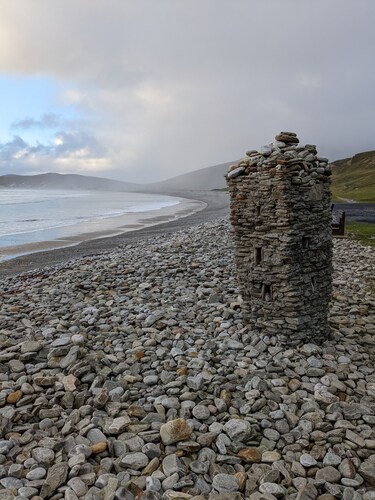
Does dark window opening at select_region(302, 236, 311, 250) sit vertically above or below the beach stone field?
above

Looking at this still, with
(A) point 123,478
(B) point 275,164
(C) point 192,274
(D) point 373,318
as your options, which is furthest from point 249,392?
(C) point 192,274

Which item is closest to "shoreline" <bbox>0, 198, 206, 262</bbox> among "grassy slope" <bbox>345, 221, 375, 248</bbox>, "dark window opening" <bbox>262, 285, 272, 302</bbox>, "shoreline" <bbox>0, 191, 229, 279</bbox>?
"shoreline" <bbox>0, 191, 229, 279</bbox>

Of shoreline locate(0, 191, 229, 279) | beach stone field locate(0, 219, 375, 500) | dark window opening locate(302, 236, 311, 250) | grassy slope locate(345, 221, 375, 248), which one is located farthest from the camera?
grassy slope locate(345, 221, 375, 248)

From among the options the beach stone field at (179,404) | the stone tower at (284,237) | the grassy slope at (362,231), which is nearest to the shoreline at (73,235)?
the beach stone field at (179,404)

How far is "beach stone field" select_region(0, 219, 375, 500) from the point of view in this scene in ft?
18.9

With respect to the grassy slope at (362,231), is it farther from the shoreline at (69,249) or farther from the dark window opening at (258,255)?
the dark window opening at (258,255)

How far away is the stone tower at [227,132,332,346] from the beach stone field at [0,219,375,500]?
635 mm

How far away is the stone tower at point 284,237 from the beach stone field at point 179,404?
2.08ft

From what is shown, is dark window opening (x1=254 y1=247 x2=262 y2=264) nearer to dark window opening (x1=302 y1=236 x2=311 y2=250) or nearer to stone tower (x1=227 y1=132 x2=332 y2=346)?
stone tower (x1=227 y1=132 x2=332 y2=346)

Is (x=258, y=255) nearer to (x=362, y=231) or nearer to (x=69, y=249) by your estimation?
(x=69, y=249)

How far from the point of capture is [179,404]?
7457 millimetres

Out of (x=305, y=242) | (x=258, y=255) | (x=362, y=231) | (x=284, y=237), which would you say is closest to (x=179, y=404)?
(x=258, y=255)

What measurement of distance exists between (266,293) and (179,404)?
12.0ft

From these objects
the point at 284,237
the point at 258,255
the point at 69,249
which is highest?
the point at 284,237
